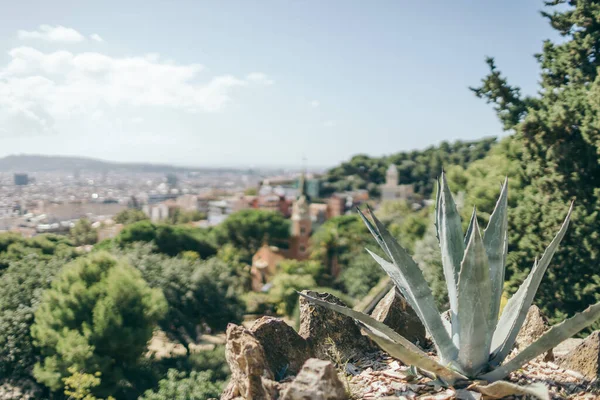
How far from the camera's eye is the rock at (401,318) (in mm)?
3764

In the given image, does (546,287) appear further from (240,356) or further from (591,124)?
(240,356)

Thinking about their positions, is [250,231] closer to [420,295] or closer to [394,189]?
[420,295]

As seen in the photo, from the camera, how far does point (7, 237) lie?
21.6 meters

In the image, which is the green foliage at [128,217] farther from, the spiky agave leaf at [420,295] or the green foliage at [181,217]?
the spiky agave leaf at [420,295]

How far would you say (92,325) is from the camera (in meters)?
12.6

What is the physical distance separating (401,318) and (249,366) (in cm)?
154

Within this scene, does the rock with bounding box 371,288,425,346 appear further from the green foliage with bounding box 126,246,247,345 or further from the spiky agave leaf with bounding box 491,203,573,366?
the green foliage with bounding box 126,246,247,345

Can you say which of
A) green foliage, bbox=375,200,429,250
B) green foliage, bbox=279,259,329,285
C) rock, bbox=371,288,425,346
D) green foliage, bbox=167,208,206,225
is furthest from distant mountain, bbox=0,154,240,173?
rock, bbox=371,288,425,346

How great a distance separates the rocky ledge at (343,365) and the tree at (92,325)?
32.7 ft

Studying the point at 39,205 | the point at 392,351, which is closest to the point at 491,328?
the point at 392,351

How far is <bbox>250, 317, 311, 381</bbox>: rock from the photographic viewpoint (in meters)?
2.94

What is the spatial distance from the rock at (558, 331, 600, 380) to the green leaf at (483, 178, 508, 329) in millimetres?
670

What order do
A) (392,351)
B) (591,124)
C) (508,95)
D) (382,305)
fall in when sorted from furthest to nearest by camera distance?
(508,95) → (591,124) → (382,305) → (392,351)

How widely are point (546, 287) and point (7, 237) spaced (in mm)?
21183
